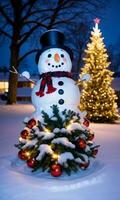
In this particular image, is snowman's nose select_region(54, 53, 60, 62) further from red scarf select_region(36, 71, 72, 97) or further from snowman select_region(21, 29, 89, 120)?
red scarf select_region(36, 71, 72, 97)

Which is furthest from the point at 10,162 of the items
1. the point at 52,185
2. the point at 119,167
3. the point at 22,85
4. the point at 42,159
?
the point at 22,85

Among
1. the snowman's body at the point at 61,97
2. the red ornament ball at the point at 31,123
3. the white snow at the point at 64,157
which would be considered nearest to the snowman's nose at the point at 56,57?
the snowman's body at the point at 61,97

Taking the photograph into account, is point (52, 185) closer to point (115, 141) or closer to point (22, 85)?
point (115, 141)

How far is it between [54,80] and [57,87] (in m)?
0.16

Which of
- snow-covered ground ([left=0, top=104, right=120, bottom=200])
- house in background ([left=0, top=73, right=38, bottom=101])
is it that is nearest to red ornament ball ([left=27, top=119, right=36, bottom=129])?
snow-covered ground ([left=0, top=104, right=120, bottom=200])

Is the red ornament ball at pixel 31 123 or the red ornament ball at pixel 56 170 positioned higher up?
the red ornament ball at pixel 31 123

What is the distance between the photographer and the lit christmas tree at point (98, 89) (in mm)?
14570

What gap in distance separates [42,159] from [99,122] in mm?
8006

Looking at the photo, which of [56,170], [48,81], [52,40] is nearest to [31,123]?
[48,81]

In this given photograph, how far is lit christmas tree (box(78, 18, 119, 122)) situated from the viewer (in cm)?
1457

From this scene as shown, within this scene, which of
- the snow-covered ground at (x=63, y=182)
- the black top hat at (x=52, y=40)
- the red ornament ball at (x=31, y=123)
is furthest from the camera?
the black top hat at (x=52, y=40)

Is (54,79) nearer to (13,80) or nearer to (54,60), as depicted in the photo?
(54,60)

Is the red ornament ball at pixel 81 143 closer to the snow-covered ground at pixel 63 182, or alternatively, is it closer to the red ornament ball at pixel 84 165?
the red ornament ball at pixel 84 165

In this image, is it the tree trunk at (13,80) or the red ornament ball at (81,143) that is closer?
the red ornament ball at (81,143)
